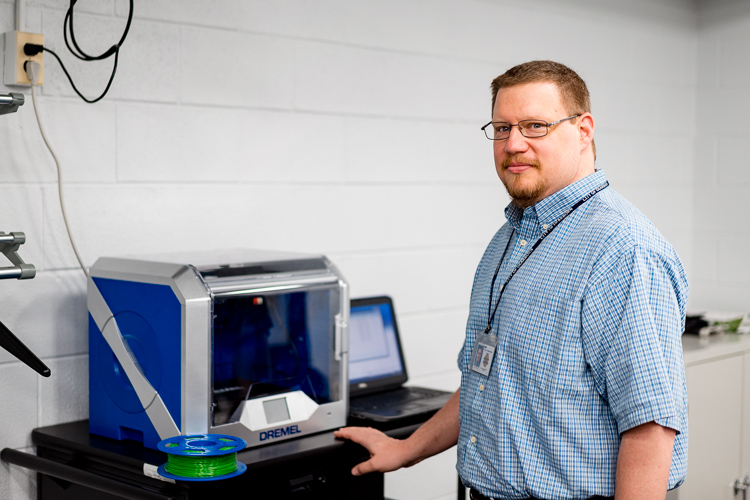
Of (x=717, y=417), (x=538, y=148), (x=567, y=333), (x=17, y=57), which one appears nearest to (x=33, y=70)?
(x=17, y=57)

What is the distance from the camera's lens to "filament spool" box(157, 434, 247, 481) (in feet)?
4.80

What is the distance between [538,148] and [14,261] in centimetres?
108

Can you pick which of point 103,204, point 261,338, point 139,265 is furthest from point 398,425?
point 103,204

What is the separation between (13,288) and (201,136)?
0.63 metres

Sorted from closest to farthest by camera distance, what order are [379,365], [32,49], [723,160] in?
[32,49], [379,365], [723,160]

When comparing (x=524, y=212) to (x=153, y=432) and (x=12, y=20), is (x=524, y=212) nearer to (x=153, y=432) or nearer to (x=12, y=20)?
(x=153, y=432)

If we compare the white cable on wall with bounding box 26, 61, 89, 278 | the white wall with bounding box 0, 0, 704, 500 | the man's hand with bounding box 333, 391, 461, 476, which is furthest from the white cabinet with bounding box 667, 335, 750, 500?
the white cable on wall with bounding box 26, 61, 89, 278

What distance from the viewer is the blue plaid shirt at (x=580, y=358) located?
4.66 ft

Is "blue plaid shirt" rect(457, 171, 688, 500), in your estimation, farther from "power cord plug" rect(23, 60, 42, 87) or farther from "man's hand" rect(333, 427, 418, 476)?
"power cord plug" rect(23, 60, 42, 87)

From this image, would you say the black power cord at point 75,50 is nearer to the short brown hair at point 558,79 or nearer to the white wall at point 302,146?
the white wall at point 302,146

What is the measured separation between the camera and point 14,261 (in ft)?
5.45

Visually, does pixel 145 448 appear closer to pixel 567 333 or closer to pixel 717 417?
pixel 567 333

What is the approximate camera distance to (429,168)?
9.16 ft

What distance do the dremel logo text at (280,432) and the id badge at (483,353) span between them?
0.45m
